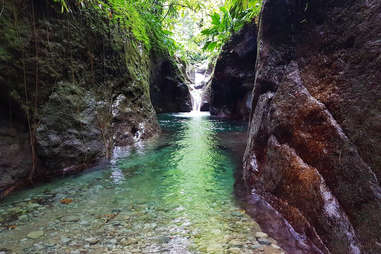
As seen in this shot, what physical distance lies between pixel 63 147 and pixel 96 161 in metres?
0.66

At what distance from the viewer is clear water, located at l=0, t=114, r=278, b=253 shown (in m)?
1.56

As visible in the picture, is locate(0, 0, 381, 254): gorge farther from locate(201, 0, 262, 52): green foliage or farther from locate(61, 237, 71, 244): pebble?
locate(201, 0, 262, 52): green foliage

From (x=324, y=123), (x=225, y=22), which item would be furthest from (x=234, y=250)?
(x=225, y=22)

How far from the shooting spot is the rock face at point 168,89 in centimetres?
1265

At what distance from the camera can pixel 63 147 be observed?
2.98 meters

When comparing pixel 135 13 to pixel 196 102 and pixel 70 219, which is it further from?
pixel 196 102

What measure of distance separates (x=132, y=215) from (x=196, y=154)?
2.47m

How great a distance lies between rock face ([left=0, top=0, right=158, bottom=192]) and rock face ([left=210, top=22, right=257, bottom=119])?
6.57 metres

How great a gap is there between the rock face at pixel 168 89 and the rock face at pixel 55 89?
7676mm

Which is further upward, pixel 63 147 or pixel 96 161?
pixel 63 147

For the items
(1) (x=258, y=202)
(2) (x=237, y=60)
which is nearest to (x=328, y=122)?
(1) (x=258, y=202)

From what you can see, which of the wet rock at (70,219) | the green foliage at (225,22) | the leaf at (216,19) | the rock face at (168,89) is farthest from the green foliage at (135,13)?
the wet rock at (70,219)

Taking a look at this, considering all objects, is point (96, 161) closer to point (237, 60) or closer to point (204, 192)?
point (204, 192)

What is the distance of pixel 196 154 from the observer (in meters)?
4.33
